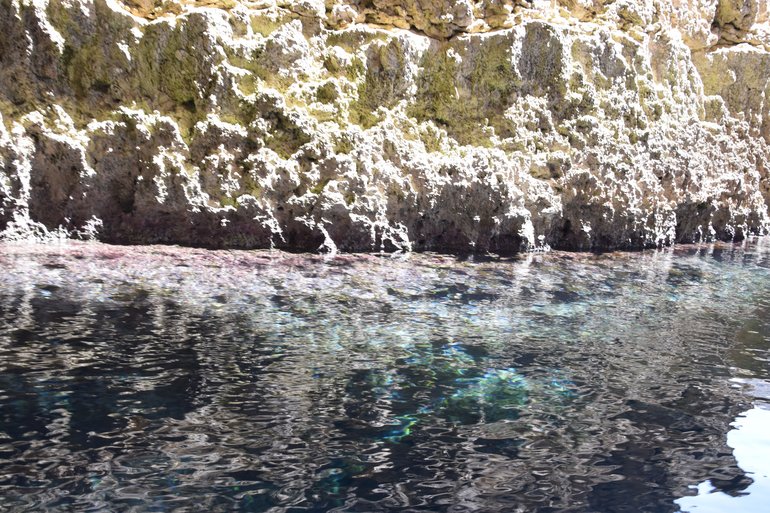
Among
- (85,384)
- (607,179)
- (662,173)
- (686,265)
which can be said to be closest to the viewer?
(85,384)

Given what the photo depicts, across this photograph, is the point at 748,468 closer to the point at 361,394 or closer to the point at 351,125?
the point at 361,394

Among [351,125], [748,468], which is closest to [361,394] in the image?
[748,468]

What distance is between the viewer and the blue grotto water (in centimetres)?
502

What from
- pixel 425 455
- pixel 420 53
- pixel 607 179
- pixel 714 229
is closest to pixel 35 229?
pixel 420 53

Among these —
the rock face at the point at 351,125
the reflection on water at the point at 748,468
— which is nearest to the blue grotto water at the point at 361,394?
the reflection on water at the point at 748,468

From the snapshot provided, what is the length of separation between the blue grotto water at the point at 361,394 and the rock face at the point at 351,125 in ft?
8.48

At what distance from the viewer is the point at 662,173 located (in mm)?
20734

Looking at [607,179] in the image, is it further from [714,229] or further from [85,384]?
[85,384]

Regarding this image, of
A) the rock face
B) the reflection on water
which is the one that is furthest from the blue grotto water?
the rock face

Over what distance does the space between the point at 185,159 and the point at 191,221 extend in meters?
1.41

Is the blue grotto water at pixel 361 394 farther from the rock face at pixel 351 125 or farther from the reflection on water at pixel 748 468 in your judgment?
the rock face at pixel 351 125

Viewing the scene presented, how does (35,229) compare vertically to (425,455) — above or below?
above

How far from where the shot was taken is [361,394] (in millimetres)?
6934

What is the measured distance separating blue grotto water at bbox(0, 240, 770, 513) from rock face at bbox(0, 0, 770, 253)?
2584mm
